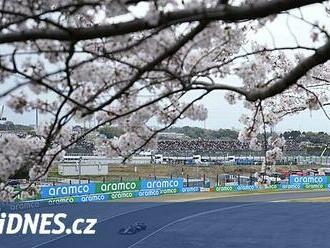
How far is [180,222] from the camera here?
18953 millimetres

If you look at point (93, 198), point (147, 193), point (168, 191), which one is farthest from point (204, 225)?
point (168, 191)

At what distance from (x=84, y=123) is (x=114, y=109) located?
282mm

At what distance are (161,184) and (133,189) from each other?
1959 mm

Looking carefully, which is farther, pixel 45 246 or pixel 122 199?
pixel 122 199

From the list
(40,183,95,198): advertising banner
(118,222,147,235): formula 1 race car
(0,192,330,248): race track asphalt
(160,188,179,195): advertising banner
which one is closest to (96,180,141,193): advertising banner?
(40,183,95,198): advertising banner

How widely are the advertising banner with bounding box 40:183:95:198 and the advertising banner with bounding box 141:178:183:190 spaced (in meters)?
3.65

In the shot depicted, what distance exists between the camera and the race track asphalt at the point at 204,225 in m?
15.2

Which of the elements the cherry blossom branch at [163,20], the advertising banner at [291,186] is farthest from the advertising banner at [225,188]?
the cherry blossom branch at [163,20]

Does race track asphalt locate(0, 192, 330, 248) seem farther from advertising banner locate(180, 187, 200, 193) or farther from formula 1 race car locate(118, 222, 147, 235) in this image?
advertising banner locate(180, 187, 200, 193)

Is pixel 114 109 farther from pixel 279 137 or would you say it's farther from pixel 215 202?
pixel 215 202

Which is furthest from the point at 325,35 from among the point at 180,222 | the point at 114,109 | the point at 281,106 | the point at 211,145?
the point at 211,145

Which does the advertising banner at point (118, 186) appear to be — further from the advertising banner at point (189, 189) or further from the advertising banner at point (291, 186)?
the advertising banner at point (291, 186)

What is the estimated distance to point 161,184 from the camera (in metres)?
26.9

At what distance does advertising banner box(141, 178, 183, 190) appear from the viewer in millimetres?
25922
